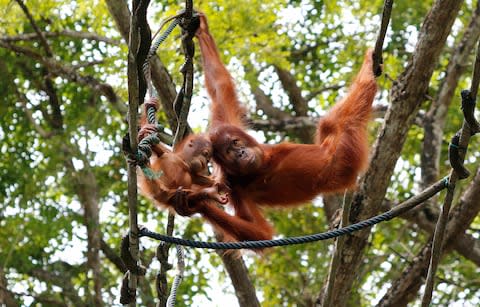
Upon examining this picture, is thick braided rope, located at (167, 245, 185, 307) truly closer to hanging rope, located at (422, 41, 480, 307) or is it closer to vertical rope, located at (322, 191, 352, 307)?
vertical rope, located at (322, 191, 352, 307)

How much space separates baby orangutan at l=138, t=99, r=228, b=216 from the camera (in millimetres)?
4555

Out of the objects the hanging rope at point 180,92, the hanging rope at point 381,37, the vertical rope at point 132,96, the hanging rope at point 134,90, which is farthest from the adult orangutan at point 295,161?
the vertical rope at point 132,96

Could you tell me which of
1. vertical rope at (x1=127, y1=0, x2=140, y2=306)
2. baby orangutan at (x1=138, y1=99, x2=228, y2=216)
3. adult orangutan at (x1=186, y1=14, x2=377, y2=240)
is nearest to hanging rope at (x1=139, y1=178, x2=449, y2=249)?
vertical rope at (x1=127, y1=0, x2=140, y2=306)

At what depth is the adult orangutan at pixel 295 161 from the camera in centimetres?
549

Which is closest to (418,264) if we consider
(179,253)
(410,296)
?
(410,296)

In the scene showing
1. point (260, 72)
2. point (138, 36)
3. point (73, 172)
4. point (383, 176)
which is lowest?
point (138, 36)

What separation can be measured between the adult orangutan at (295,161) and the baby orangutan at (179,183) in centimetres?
59

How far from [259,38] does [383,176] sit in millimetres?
2423

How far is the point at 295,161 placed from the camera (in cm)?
566

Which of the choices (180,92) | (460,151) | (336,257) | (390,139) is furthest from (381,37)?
(390,139)

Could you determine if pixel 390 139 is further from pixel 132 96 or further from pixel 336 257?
pixel 132 96

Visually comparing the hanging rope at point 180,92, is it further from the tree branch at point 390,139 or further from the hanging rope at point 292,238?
the tree branch at point 390,139

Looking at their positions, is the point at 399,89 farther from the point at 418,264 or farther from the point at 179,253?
the point at 179,253

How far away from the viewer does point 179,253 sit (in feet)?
17.0
